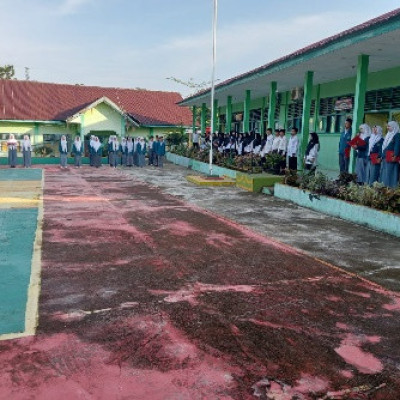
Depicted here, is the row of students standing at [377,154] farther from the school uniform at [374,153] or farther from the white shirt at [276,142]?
the white shirt at [276,142]

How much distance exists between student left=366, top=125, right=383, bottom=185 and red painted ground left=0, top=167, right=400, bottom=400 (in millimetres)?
4416

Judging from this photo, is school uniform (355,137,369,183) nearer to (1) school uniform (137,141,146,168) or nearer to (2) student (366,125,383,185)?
(2) student (366,125,383,185)

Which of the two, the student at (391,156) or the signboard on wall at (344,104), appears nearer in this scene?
the student at (391,156)

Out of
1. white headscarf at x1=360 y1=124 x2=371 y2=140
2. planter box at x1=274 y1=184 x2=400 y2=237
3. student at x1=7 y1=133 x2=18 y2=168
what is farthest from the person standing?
student at x1=7 y1=133 x2=18 y2=168

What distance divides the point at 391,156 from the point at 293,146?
4568mm

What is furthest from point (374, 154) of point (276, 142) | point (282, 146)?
point (276, 142)

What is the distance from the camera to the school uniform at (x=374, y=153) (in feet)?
31.6

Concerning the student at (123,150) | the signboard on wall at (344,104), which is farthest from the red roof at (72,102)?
the signboard on wall at (344,104)

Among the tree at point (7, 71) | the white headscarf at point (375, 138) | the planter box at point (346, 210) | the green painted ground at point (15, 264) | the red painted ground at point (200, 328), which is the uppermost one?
the tree at point (7, 71)

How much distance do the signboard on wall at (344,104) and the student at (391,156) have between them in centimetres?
615

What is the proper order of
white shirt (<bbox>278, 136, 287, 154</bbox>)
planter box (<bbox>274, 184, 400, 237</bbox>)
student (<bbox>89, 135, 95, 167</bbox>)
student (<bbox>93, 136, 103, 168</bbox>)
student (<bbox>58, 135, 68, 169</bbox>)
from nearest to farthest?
planter box (<bbox>274, 184, 400, 237</bbox>)
white shirt (<bbox>278, 136, 287, 154</bbox>)
student (<bbox>58, 135, 68, 169</bbox>)
student (<bbox>89, 135, 95, 167</bbox>)
student (<bbox>93, 136, 103, 168</bbox>)

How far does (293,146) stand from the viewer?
13.3 meters

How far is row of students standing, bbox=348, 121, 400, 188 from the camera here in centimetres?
905

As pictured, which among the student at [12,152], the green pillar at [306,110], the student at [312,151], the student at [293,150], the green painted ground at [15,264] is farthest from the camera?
the student at [12,152]
